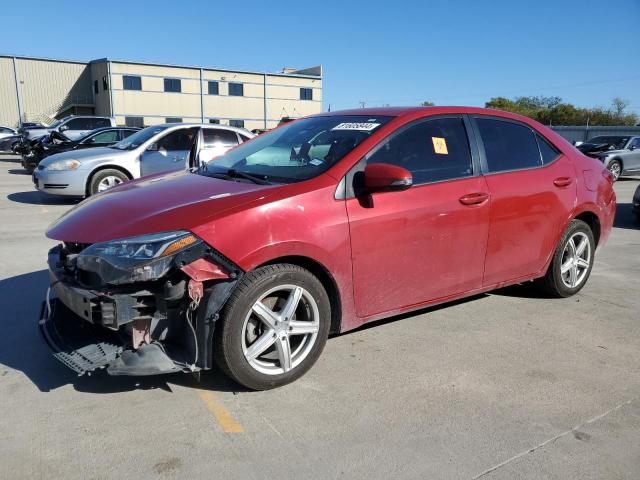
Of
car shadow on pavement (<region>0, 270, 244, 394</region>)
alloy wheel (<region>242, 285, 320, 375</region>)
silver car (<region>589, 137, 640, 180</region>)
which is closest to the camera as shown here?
alloy wheel (<region>242, 285, 320, 375</region>)

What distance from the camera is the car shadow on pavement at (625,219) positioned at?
9.73 meters

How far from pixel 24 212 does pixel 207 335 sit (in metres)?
7.71

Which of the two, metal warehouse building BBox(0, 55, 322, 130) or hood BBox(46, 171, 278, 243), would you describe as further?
metal warehouse building BBox(0, 55, 322, 130)

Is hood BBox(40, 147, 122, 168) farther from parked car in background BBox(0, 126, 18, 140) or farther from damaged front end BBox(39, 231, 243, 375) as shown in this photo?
parked car in background BBox(0, 126, 18, 140)

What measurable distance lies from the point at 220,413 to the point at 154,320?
25.1 inches

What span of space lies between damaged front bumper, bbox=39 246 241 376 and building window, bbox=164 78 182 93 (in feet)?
174

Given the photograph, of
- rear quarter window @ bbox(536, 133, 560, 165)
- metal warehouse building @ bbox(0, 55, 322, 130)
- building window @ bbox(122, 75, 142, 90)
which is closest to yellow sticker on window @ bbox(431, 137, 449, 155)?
rear quarter window @ bbox(536, 133, 560, 165)

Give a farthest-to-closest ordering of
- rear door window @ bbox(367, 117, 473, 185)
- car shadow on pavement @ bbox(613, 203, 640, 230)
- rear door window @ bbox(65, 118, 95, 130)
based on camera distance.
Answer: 1. rear door window @ bbox(65, 118, 95, 130)
2. car shadow on pavement @ bbox(613, 203, 640, 230)
3. rear door window @ bbox(367, 117, 473, 185)

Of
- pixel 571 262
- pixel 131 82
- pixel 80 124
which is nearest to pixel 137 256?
pixel 571 262

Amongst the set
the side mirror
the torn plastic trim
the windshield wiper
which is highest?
the side mirror

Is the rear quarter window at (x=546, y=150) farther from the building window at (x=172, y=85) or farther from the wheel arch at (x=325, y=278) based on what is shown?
the building window at (x=172, y=85)

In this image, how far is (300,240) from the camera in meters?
3.15

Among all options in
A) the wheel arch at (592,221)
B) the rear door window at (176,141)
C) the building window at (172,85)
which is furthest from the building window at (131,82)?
the wheel arch at (592,221)

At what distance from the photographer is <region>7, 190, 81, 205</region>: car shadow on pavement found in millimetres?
10430
